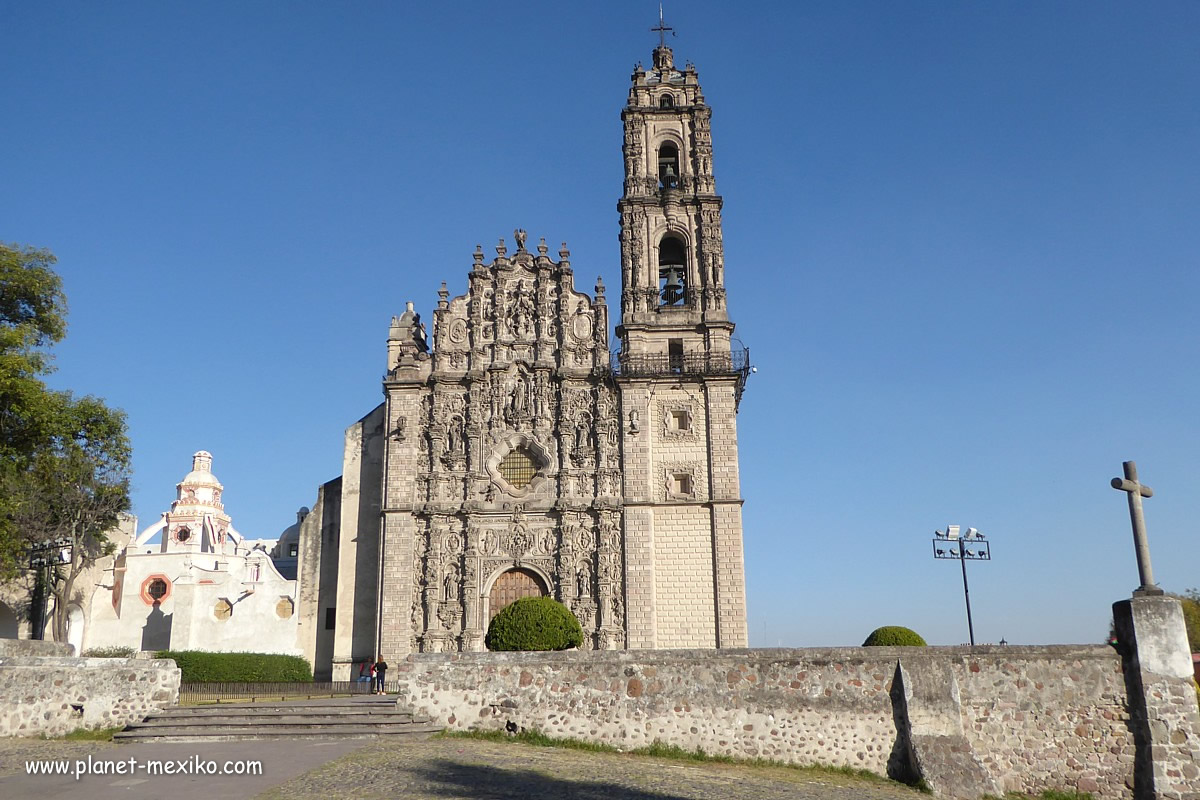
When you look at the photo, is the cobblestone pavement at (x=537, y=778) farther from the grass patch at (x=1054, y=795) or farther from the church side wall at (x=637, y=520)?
the church side wall at (x=637, y=520)

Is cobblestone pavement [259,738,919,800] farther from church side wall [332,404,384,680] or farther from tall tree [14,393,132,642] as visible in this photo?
tall tree [14,393,132,642]

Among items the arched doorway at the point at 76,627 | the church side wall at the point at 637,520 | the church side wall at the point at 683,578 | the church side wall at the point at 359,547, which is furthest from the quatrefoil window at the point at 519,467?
the arched doorway at the point at 76,627

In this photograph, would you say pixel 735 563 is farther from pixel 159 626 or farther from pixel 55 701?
pixel 159 626

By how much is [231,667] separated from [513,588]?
355 inches

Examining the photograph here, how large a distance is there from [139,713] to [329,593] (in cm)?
1592

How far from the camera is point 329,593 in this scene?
32.8m

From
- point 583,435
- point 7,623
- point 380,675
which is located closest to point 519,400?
point 583,435

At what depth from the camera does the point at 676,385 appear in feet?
105

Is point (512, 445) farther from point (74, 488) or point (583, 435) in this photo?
point (74, 488)

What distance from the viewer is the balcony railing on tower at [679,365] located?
3167 centimetres

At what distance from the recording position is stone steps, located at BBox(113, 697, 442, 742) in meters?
16.5

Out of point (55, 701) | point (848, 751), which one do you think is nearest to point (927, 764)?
point (848, 751)

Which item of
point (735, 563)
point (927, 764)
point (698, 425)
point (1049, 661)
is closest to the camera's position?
point (927, 764)

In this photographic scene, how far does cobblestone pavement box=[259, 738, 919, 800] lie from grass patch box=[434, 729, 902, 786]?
0.20 m
